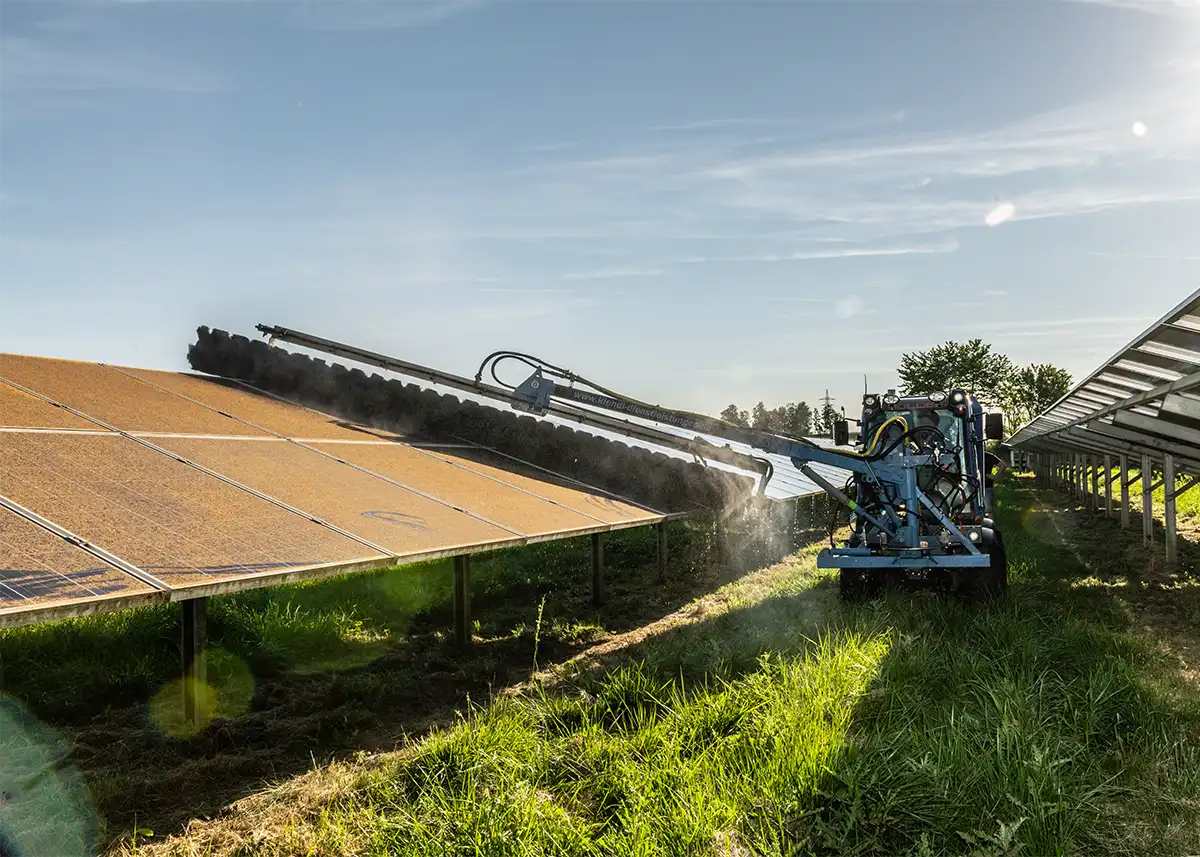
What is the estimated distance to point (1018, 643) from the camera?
7.63 m

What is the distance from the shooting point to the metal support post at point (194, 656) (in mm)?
6223

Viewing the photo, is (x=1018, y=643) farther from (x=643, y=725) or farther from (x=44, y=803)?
(x=44, y=803)

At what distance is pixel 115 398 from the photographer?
9.91m

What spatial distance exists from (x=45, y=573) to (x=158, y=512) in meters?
1.54

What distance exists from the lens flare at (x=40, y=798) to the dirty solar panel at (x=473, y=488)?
13.3 ft

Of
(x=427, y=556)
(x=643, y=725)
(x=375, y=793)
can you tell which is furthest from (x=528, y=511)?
(x=375, y=793)

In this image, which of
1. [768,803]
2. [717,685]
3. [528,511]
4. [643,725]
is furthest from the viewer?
[528,511]

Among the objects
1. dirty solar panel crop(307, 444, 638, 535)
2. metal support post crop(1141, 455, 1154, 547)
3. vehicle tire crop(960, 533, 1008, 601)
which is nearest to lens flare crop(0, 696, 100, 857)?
dirty solar panel crop(307, 444, 638, 535)

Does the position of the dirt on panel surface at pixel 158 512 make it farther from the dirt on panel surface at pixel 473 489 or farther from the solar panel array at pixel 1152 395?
the solar panel array at pixel 1152 395

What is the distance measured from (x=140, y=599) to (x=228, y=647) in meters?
4.40

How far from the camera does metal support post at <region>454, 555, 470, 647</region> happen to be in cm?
904

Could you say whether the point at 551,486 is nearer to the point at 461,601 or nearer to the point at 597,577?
the point at 597,577

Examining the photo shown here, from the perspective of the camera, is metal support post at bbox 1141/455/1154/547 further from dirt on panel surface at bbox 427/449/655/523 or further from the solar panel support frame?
the solar panel support frame

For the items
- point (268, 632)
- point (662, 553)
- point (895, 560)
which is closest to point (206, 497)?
point (268, 632)
